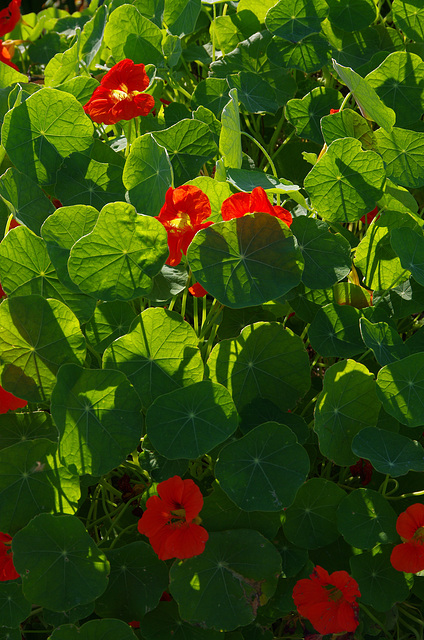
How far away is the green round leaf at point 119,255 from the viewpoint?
2.77 ft

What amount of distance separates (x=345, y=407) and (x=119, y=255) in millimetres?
398

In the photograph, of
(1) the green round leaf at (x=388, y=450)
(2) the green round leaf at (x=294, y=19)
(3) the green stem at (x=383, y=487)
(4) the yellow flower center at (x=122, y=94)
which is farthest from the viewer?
(2) the green round leaf at (x=294, y=19)

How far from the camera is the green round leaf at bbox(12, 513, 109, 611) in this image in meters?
0.83

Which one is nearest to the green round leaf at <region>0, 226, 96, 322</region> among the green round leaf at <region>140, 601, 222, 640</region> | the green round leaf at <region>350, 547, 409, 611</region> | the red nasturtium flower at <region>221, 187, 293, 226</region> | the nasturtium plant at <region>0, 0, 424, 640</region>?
the nasturtium plant at <region>0, 0, 424, 640</region>

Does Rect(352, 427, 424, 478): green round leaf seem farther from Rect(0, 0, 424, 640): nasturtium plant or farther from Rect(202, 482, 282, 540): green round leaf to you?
Rect(202, 482, 282, 540): green round leaf

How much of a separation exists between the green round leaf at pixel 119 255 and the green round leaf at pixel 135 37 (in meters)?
0.55

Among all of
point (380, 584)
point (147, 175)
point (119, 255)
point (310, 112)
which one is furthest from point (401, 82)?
point (380, 584)

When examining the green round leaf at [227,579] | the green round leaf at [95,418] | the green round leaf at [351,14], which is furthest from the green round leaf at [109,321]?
the green round leaf at [351,14]

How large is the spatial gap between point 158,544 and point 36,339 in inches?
13.1

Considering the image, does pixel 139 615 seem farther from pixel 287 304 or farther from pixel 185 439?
pixel 287 304

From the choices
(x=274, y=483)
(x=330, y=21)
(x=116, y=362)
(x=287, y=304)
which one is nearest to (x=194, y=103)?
(x=330, y=21)

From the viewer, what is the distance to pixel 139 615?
874 mm

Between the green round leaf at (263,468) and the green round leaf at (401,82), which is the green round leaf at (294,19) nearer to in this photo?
the green round leaf at (401,82)

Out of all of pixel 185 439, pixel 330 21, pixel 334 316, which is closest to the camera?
pixel 185 439
